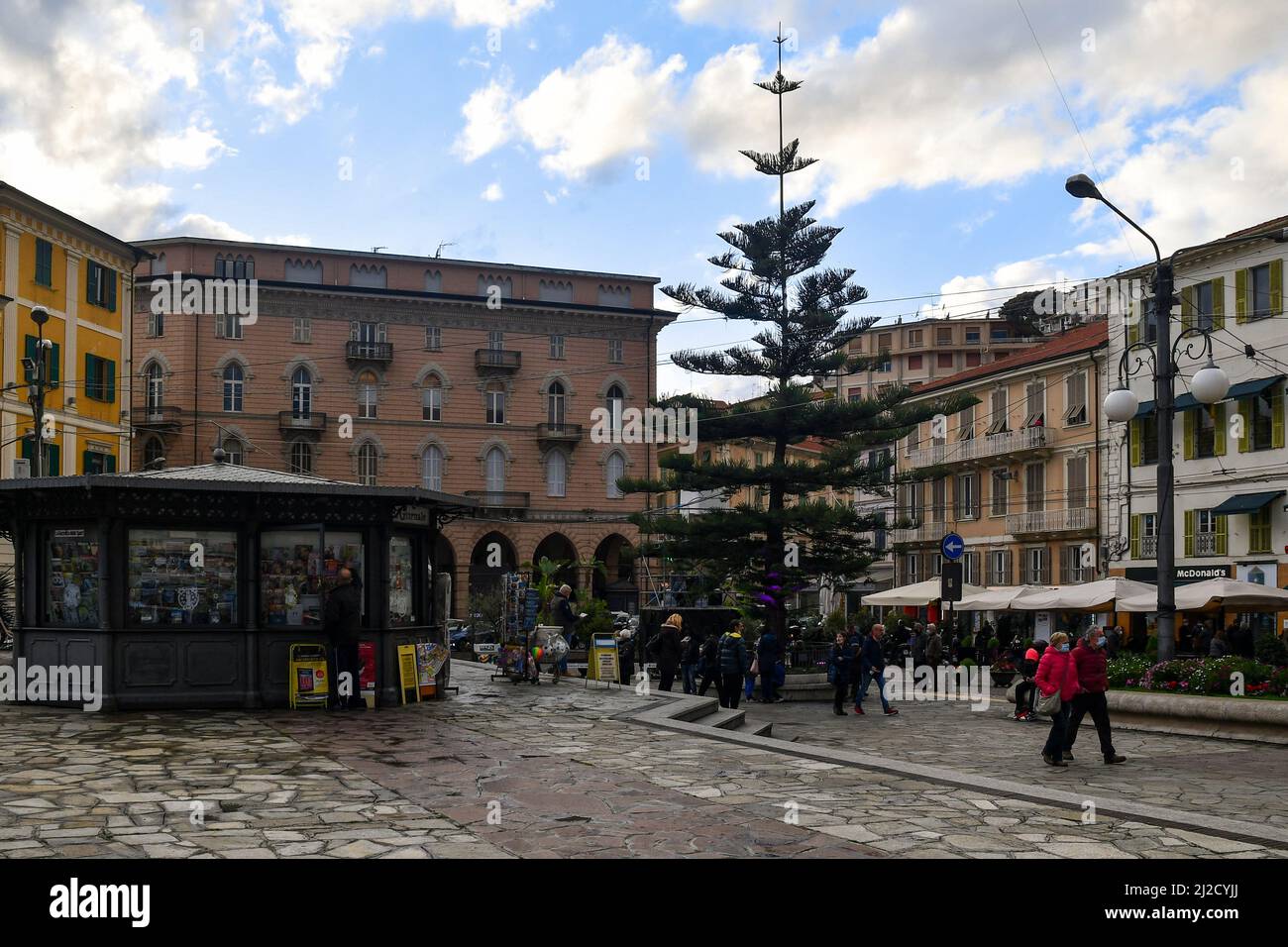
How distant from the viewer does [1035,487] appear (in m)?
49.1

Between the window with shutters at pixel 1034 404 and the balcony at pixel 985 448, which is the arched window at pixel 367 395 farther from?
the window with shutters at pixel 1034 404

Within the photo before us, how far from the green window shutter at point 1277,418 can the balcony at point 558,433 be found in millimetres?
33108

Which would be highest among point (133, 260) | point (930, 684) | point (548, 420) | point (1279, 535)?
point (133, 260)

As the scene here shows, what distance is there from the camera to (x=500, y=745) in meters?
13.0

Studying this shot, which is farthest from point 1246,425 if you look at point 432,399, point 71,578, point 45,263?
point 45,263

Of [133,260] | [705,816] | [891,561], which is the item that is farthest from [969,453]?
[705,816]

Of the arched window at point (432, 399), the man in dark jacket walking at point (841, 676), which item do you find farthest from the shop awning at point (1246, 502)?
the arched window at point (432, 399)

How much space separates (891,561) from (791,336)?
1124 inches

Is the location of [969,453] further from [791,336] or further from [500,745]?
[500,745]

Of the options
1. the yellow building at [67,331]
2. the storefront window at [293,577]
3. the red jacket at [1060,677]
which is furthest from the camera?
the yellow building at [67,331]

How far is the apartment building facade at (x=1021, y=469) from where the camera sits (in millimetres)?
45969

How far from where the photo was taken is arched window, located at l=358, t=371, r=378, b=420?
6000 cm

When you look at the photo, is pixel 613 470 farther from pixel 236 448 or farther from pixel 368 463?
pixel 236 448

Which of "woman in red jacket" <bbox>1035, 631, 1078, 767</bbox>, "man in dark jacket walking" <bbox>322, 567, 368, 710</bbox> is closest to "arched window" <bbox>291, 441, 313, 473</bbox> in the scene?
"man in dark jacket walking" <bbox>322, 567, 368, 710</bbox>
